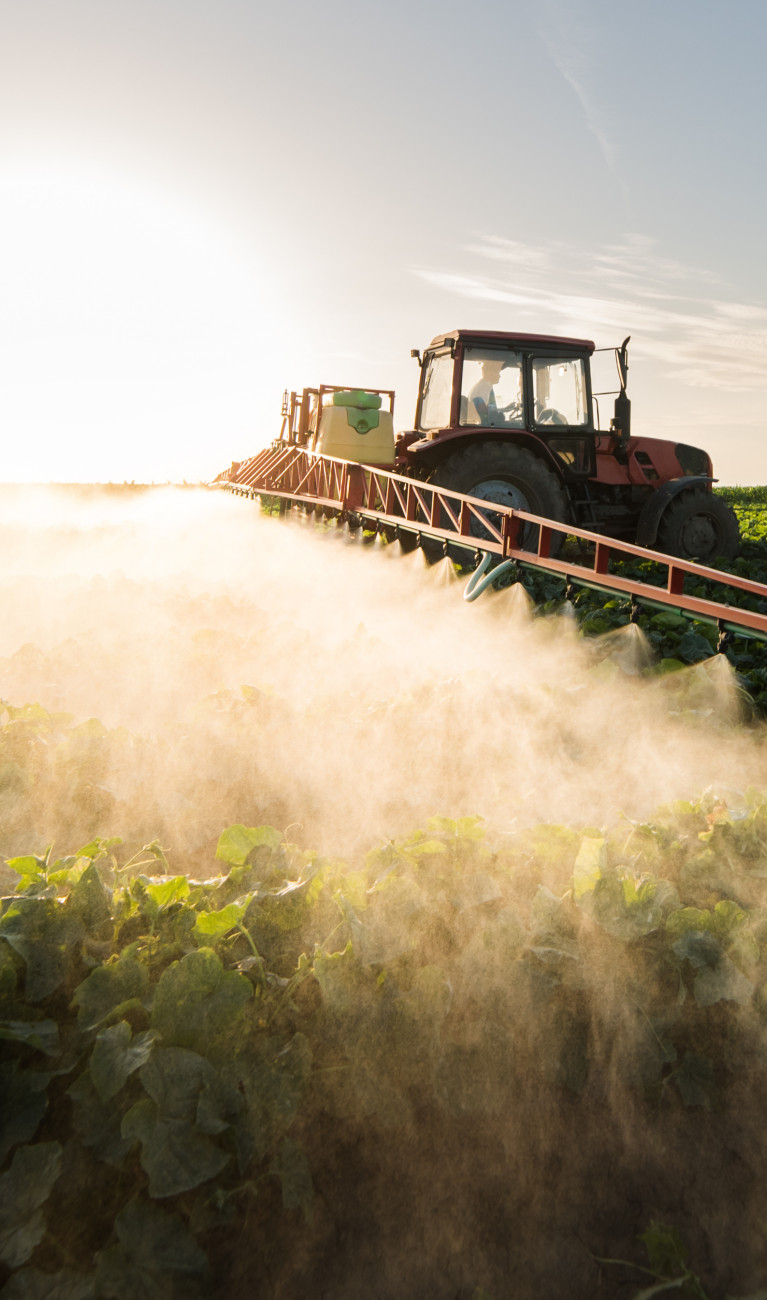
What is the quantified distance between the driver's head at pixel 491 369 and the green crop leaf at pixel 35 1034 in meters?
8.13

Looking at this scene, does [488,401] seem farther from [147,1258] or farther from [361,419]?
[147,1258]

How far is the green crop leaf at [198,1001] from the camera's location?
1.76 metres

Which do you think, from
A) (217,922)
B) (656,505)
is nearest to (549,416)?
(656,505)

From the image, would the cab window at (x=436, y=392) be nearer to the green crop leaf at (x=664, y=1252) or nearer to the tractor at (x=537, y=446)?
the tractor at (x=537, y=446)

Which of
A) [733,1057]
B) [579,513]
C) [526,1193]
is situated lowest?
[526,1193]

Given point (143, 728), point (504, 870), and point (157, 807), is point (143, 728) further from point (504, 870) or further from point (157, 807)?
point (504, 870)

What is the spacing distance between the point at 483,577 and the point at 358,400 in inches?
175

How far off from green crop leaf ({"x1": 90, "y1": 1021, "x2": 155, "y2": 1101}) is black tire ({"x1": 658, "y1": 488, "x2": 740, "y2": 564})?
852 centimetres

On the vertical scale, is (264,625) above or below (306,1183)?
above

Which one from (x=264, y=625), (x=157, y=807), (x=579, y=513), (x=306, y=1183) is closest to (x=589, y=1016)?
(x=306, y=1183)

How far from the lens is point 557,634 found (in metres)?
5.35

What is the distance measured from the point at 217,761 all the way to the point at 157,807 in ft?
1.18

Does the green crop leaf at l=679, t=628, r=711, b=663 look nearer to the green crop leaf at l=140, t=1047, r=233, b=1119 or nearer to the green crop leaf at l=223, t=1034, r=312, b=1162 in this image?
the green crop leaf at l=223, t=1034, r=312, b=1162

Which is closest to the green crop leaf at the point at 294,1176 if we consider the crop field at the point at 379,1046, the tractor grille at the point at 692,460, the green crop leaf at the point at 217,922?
the crop field at the point at 379,1046
